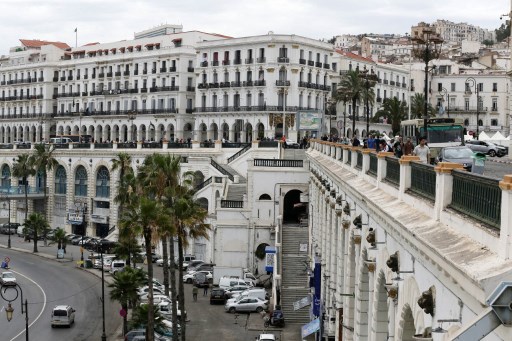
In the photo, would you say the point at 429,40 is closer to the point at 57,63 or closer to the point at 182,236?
the point at 182,236

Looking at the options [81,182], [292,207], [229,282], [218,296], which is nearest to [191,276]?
[229,282]

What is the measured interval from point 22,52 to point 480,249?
12127 centimetres

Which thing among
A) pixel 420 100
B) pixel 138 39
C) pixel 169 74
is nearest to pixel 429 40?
pixel 420 100

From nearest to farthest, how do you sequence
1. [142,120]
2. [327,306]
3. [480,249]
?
[480,249], [327,306], [142,120]

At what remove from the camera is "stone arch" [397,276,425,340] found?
1151 cm

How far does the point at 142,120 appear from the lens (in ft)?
326

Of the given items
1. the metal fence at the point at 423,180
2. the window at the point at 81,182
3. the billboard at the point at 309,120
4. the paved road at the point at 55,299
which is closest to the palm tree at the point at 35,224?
the paved road at the point at 55,299

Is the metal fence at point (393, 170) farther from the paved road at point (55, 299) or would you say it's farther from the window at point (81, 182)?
the window at point (81, 182)

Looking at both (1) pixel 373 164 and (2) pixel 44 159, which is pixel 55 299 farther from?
(1) pixel 373 164

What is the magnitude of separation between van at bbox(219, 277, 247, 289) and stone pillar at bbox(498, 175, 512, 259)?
46711 mm

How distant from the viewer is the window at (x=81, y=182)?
3349 inches

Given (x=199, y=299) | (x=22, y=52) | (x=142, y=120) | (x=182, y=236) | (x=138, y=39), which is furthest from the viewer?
(x=22, y=52)

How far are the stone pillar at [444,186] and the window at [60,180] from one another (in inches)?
A: 3132

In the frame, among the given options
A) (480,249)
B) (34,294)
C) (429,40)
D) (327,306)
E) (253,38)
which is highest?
(253,38)
